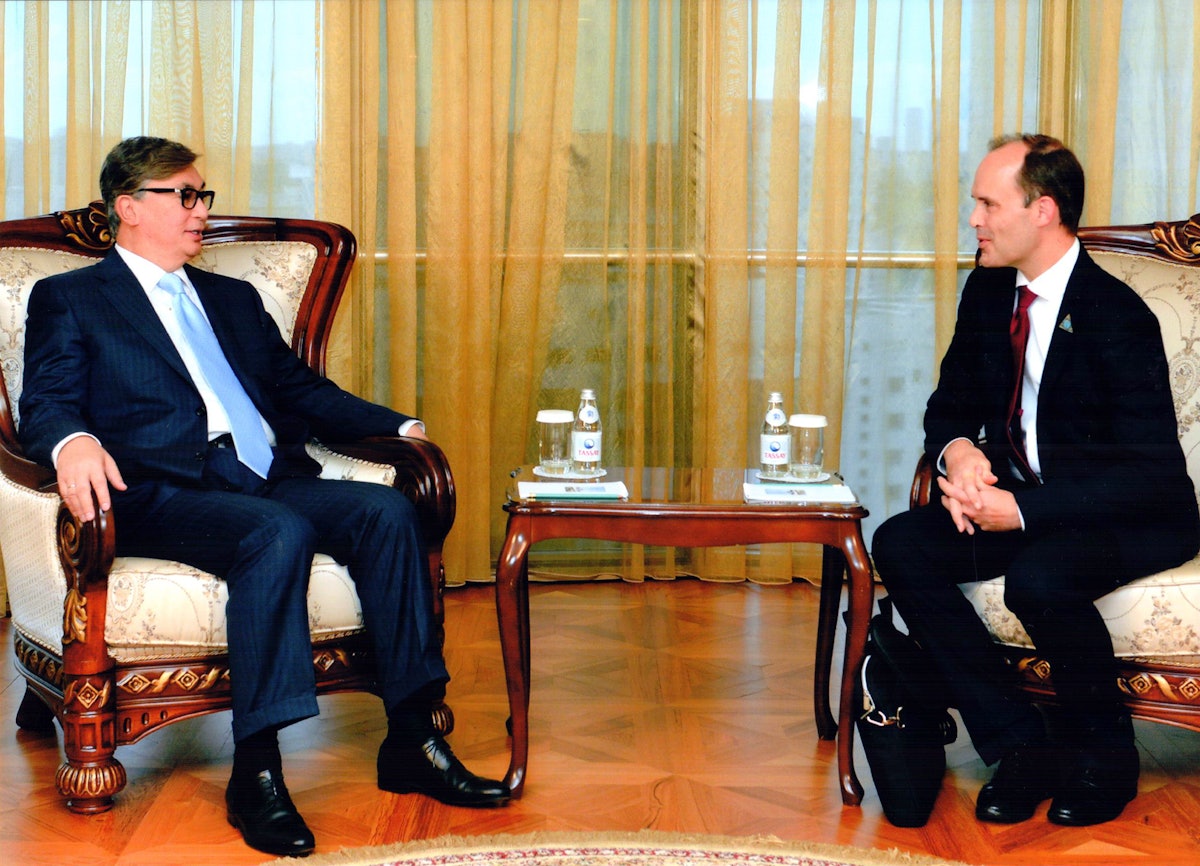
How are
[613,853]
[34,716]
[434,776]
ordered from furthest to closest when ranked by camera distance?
[34,716], [434,776], [613,853]

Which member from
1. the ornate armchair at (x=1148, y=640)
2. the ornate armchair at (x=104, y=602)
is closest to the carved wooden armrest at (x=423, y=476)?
the ornate armchair at (x=104, y=602)

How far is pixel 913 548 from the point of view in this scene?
261 cm

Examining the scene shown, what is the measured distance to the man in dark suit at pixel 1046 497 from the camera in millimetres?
2426

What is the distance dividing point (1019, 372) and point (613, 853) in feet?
4.16

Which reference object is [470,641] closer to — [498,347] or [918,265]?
[498,347]

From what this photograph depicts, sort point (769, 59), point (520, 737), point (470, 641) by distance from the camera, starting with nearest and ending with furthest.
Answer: point (520, 737)
point (470, 641)
point (769, 59)

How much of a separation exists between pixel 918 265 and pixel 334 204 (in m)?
1.87

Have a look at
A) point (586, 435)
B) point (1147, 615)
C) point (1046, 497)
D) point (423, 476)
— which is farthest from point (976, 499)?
point (423, 476)

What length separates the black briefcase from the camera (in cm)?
244

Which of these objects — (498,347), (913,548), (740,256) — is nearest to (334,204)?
(498,347)

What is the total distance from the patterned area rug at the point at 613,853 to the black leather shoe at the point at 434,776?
0.16 metres

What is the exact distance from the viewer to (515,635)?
251cm

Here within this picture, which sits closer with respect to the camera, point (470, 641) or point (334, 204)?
point (470, 641)

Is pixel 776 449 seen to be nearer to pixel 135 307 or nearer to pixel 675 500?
pixel 675 500
